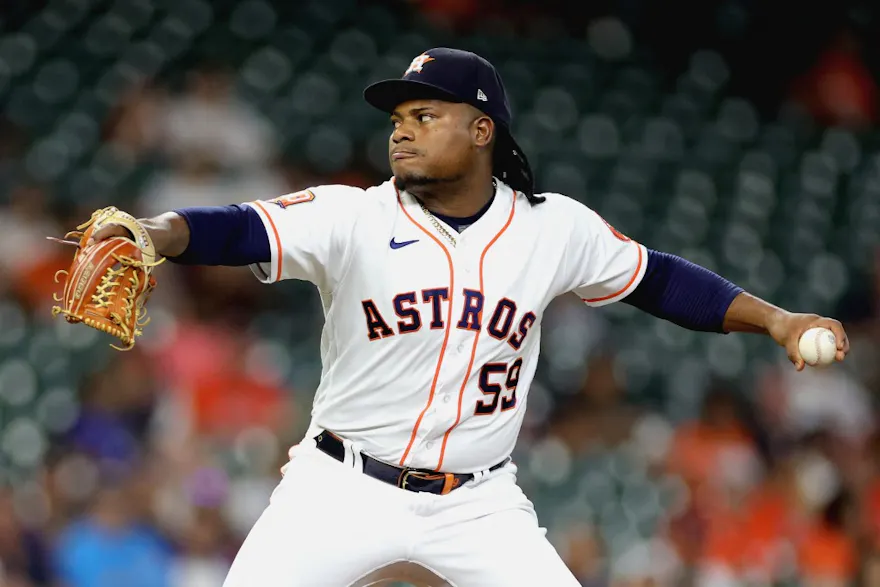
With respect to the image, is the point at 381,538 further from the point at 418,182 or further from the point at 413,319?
the point at 418,182

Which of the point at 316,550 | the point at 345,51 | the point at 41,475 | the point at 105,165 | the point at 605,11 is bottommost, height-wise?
the point at 41,475

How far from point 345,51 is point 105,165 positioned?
5.80 feet

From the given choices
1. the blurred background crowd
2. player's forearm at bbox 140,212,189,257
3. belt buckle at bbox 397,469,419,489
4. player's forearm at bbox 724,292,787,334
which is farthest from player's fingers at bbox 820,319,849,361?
the blurred background crowd

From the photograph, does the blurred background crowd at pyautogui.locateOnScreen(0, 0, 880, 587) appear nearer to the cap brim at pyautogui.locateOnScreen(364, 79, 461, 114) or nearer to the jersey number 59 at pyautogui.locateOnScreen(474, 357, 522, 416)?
the jersey number 59 at pyautogui.locateOnScreen(474, 357, 522, 416)

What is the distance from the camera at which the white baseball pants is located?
2.97 metres

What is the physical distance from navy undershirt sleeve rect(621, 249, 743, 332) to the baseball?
0.34 m

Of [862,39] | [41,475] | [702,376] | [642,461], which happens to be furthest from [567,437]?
[862,39]

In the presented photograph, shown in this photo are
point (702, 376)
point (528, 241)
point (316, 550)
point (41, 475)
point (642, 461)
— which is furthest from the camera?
point (702, 376)

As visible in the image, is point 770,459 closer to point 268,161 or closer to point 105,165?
point 268,161

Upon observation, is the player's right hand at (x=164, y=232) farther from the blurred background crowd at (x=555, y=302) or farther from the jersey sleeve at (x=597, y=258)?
the blurred background crowd at (x=555, y=302)

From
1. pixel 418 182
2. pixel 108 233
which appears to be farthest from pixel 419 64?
pixel 108 233

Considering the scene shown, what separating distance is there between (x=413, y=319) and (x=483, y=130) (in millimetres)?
581

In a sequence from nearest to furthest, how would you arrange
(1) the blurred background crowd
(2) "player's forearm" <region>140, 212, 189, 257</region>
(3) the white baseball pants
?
(2) "player's forearm" <region>140, 212, 189, 257</region>
(3) the white baseball pants
(1) the blurred background crowd

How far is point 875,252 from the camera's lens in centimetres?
799
